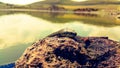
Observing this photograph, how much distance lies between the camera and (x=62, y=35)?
64.0 ft

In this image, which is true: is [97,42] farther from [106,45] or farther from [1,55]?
[1,55]

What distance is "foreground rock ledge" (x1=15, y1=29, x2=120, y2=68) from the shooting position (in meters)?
18.5

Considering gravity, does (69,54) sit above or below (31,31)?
above

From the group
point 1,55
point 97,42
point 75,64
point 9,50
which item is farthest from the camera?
point 9,50

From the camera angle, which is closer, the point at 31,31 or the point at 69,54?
the point at 69,54

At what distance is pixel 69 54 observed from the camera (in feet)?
61.5

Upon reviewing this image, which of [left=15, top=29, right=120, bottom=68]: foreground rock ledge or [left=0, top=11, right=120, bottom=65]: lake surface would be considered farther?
[left=0, top=11, right=120, bottom=65]: lake surface

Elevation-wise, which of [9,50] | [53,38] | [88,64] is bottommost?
[9,50]

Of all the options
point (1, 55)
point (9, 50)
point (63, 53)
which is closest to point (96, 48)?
point (63, 53)

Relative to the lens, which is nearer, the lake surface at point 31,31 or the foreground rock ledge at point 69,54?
the foreground rock ledge at point 69,54

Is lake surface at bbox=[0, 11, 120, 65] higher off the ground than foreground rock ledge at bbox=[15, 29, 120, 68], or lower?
lower

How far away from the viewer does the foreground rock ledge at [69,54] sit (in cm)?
1848

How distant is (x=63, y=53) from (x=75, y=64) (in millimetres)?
922

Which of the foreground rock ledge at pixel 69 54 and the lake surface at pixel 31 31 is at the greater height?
the foreground rock ledge at pixel 69 54
